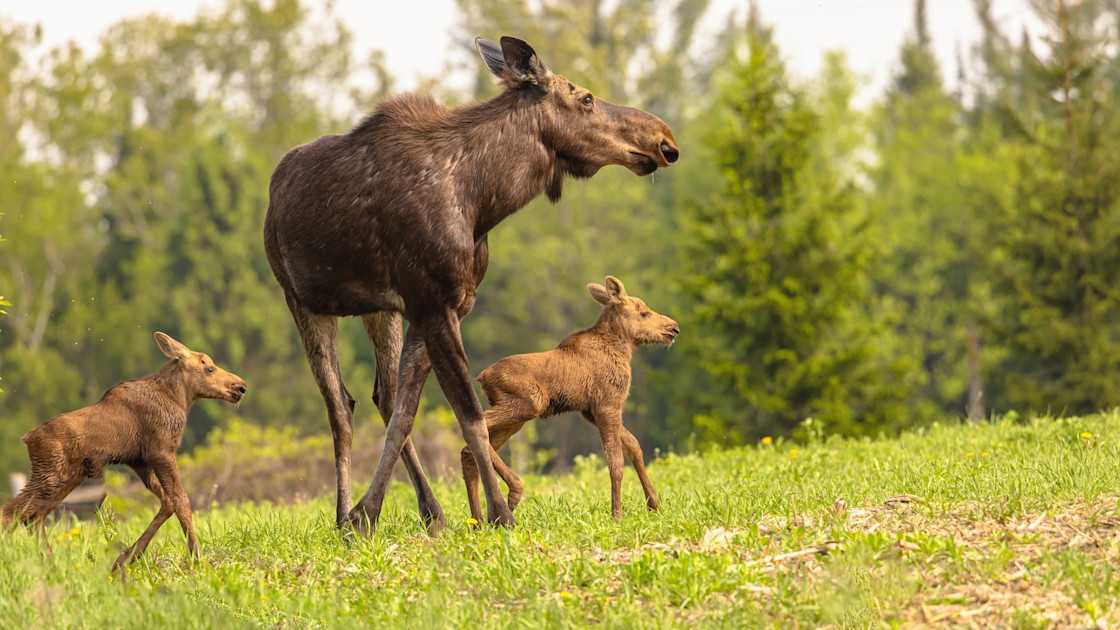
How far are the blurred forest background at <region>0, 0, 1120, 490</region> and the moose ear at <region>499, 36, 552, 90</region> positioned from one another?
15538 mm

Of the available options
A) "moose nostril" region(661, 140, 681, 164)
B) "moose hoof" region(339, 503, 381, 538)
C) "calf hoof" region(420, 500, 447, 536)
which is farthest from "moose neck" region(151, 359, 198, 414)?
"moose nostril" region(661, 140, 681, 164)

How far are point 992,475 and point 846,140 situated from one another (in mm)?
43054

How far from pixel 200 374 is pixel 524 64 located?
3.34m

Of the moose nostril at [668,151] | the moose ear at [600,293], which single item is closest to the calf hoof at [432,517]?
the moose ear at [600,293]

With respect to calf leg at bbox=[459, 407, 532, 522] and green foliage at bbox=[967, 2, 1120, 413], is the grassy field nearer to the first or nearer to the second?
calf leg at bbox=[459, 407, 532, 522]

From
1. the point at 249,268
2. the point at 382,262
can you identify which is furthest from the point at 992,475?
the point at 249,268

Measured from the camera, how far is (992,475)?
7672 millimetres

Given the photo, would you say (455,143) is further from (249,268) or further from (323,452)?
(249,268)

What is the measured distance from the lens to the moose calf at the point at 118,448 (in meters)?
7.69

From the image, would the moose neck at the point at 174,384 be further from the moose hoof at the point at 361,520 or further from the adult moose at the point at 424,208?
the moose hoof at the point at 361,520

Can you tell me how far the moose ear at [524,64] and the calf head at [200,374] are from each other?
9.97 feet

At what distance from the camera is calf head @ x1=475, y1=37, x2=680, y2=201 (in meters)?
7.65

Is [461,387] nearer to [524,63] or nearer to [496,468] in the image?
[496,468]

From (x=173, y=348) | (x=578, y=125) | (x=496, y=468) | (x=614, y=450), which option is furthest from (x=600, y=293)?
(x=173, y=348)
